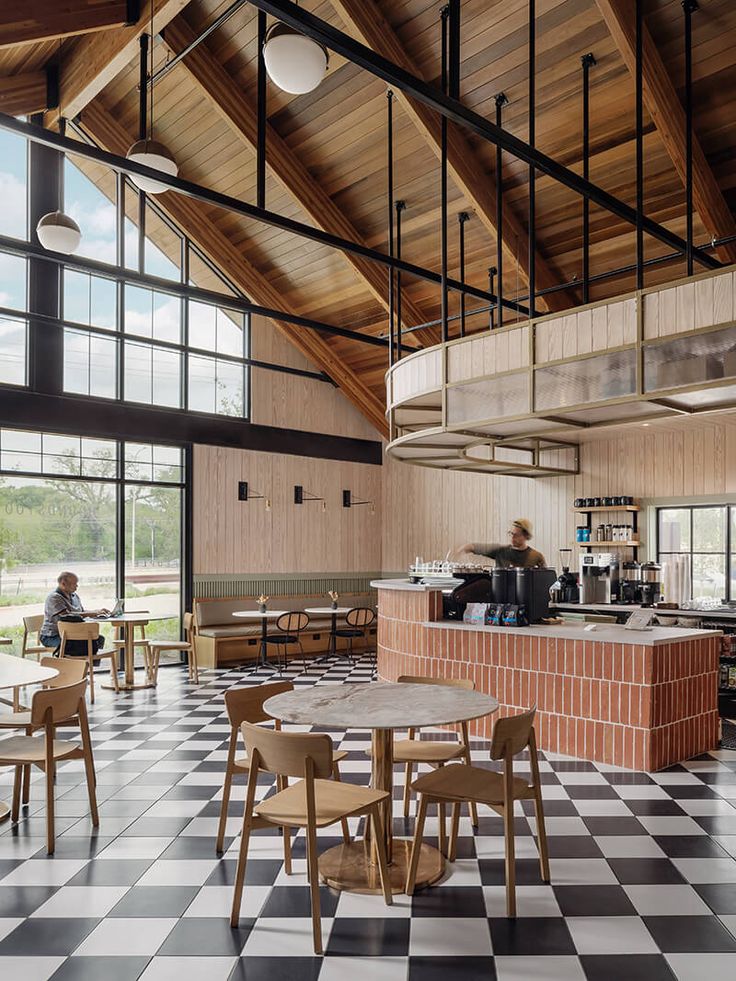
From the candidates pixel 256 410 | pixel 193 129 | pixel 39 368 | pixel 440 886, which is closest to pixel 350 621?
pixel 256 410

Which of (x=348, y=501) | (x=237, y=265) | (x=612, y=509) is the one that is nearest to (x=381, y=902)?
(x=612, y=509)

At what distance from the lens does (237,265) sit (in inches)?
451

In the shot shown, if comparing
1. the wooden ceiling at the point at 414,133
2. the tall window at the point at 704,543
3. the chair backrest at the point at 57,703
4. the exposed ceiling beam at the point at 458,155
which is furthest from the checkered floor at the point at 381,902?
the exposed ceiling beam at the point at 458,155

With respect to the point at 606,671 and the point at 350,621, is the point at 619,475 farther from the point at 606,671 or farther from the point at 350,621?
the point at 606,671

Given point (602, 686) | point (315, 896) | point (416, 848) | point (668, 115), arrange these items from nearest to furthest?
point (315, 896), point (416, 848), point (602, 686), point (668, 115)

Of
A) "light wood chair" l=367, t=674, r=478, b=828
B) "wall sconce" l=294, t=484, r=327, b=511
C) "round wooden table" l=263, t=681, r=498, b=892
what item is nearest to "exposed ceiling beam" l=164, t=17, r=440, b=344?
"wall sconce" l=294, t=484, r=327, b=511

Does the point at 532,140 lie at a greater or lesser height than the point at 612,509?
greater

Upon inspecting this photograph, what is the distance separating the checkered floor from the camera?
9.77 feet

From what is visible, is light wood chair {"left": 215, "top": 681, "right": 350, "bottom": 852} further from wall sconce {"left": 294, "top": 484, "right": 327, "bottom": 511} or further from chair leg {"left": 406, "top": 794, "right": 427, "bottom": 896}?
wall sconce {"left": 294, "top": 484, "right": 327, "bottom": 511}

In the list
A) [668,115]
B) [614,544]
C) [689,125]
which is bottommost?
[614,544]

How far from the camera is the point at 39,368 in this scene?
9.72 metres

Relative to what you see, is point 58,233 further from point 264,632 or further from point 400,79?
point 264,632

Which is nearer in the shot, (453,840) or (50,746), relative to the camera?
(453,840)

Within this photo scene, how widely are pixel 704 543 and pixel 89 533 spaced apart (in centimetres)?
775
